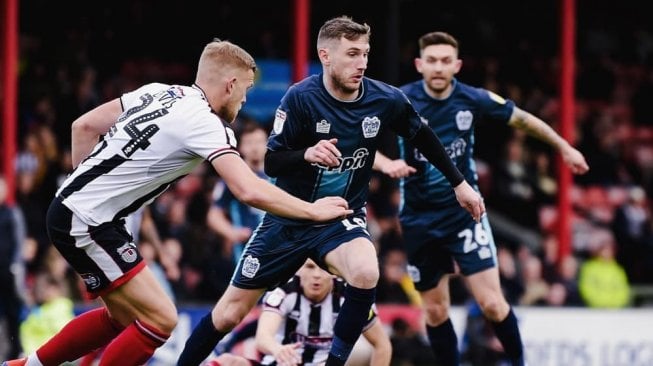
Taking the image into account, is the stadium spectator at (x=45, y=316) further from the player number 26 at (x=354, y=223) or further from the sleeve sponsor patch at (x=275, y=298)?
the player number 26 at (x=354, y=223)

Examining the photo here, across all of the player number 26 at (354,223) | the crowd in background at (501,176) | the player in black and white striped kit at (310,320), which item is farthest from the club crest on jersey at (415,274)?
the crowd in background at (501,176)

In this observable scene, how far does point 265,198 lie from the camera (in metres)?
6.66

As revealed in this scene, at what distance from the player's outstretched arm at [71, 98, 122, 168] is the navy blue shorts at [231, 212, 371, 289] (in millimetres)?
1066

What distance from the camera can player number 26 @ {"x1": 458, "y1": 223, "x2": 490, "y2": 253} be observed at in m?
8.88

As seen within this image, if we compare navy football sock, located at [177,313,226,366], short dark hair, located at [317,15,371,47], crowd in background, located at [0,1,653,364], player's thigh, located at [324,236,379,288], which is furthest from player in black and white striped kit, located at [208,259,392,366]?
crowd in background, located at [0,1,653,364]

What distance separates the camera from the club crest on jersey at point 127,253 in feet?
22.9

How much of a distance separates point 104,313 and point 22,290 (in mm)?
5891

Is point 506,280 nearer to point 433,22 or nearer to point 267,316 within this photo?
point 433,22

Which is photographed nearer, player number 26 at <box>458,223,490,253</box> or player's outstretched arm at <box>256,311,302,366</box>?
player's outstretched arm at <box>256,311,302,366</box>

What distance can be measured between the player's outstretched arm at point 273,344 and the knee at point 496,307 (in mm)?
1311

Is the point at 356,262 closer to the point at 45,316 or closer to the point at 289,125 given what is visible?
the point at 289,125

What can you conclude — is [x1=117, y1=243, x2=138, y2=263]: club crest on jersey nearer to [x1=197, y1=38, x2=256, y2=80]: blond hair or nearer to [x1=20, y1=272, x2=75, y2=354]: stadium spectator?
[x1=197, y1=38, x2=256, y2=80]: blond hair

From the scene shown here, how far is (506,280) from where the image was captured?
14.8 meters

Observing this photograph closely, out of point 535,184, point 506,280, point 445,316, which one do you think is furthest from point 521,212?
point 445,316
